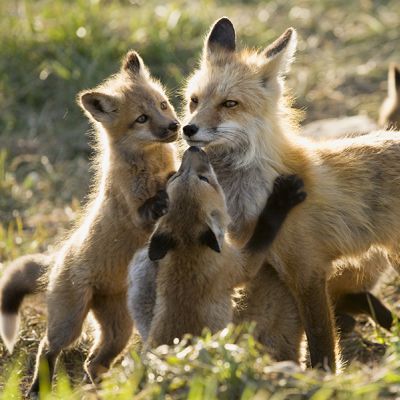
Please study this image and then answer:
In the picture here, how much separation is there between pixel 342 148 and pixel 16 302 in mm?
3068

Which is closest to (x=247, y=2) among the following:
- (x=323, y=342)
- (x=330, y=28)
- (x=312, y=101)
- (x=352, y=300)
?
(x=330, y=28)

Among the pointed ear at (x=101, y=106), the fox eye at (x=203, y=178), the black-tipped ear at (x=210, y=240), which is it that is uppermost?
the pointed ear at (x=101, y=106)

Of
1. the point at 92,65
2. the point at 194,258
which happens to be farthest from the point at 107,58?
the point at 194,258

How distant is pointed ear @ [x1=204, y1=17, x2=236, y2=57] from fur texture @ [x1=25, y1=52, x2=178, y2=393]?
0.60m

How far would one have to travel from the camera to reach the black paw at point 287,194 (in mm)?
7016

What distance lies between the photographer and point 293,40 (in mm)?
7715

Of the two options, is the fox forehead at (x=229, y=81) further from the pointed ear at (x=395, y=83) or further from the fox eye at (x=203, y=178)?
the pointed ear at (x=395, y=83)

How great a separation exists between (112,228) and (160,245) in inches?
52.0

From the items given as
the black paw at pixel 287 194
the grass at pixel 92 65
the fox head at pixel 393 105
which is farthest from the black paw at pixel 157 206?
the fox head at pixel 393 105

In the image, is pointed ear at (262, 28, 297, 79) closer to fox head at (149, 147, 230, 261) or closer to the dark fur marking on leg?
the dark fur marking on leg

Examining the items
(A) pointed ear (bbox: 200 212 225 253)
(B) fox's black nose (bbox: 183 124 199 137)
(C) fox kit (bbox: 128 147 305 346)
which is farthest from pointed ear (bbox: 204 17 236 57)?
(A) pointed ear (bbox: 200 212 225 253)

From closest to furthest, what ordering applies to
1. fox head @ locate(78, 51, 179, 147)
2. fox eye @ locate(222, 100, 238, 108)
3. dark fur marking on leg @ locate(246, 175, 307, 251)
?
dark fur marking on leg @ locate(246, 175, 307, 251) < fox eye @ locate(222, 100, 238, 108) < fox head @ locate(78, 51, 179, 147)

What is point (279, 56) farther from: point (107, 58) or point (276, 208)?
point (107, 58)

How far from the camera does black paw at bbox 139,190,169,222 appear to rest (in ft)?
21.8
